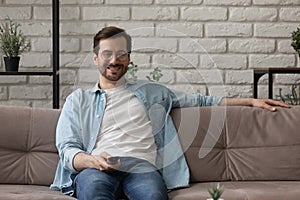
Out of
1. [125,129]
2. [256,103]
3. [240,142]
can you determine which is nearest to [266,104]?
[256,103]

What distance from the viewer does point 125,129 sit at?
2.76 meters

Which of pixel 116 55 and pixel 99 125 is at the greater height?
pixel 116 55

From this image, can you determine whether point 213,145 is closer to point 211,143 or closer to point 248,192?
point 211,143

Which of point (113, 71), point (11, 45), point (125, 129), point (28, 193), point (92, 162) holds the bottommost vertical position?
point (28, 193)

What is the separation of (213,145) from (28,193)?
2.77ft

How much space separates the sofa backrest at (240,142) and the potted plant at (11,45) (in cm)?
96

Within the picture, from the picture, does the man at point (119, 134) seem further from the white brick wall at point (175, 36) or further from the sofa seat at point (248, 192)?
the white brick wall at point (175, 36)

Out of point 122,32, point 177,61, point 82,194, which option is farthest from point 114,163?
point 177,61

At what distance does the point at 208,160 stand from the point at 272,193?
1.34ft

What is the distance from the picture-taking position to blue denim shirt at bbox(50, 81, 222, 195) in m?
2.72

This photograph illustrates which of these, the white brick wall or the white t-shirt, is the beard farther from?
the white brick wall

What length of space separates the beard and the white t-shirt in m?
0.06

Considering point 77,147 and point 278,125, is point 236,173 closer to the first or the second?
point 278,125

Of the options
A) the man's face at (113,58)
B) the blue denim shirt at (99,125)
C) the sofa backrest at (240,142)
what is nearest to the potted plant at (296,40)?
the sofa backrest at (240,142)
